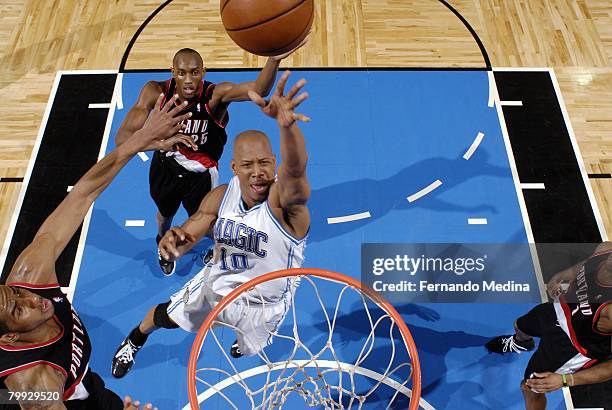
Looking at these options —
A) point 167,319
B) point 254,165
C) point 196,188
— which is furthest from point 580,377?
point 196,188

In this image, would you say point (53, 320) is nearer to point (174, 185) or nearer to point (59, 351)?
point (59, 351)

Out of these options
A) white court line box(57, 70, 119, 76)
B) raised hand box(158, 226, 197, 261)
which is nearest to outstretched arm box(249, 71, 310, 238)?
raised hand box(158, 226, 197, 261)

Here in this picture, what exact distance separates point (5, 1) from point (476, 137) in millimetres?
4809

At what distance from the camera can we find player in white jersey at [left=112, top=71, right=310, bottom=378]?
13.3ft

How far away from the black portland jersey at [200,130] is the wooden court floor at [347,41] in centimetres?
169

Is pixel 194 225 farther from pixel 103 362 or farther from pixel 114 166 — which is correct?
pixel 103 362

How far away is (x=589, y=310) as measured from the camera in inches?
152

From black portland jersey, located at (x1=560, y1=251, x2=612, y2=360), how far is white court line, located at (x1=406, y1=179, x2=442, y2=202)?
159 cm

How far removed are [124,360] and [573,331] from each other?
8.95 ft

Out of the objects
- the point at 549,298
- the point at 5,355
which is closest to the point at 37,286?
the point at 5,355

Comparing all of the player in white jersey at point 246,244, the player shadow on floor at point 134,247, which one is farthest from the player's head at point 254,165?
→ the player shadow on floor at point 134,247

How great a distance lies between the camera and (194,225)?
4207mm

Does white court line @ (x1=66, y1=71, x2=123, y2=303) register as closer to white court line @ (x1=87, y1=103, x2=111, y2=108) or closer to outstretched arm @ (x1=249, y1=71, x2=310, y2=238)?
white court line @ (x1=87, y1=103, x2=111, y2=108)

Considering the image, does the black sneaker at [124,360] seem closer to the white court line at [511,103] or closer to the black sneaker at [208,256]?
the black sneaker at [208,256]
